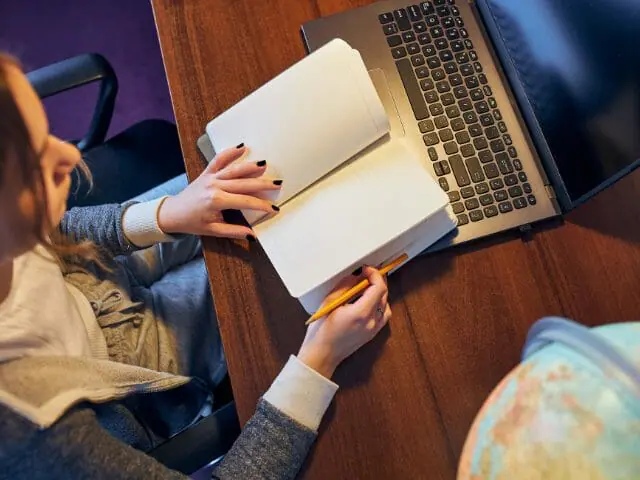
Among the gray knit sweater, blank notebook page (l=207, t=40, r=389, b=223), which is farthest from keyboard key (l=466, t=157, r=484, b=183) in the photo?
the gray knit sweater

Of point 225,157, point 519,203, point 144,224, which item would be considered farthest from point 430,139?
point 144,224

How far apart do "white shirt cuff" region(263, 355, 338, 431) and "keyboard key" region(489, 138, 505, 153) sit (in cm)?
31

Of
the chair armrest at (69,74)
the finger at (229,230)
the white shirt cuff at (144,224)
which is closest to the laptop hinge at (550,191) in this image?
the finger at (229,230)

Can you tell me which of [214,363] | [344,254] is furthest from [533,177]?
[214,363]

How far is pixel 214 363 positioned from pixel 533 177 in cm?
47

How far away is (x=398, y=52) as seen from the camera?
62cm

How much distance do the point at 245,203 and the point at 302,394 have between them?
0.65 ft

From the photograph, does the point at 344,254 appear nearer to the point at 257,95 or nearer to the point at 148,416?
the point at 257,95

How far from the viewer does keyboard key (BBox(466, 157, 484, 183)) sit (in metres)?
0.58

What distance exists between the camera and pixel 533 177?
582mm

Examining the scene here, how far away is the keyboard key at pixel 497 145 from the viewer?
1.94 feet

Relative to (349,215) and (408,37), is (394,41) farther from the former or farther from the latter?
(349,215)

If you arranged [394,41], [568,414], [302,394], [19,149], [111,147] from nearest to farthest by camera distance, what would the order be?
[568,414]
[19,149]
[302,394]
[394,41]
[111,147]

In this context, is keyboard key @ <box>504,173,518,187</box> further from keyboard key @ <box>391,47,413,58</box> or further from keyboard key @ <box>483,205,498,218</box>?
keyboard key @ <box>391,47,413,58</box>
